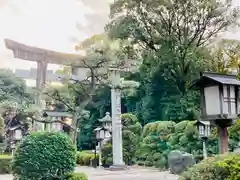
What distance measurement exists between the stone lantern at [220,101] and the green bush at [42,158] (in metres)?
2.33

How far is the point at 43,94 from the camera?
11.0m

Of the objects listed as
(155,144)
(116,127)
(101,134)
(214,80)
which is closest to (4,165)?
(101,134)

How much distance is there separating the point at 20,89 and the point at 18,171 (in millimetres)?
13483

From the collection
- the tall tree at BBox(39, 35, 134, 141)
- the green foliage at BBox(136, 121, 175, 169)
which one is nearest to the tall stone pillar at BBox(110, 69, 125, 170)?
the tall tree at BBox(39, 35, 134, 141)

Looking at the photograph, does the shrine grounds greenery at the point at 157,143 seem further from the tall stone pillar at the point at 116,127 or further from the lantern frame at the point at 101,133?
the tall stone pillar at the point at 116,127

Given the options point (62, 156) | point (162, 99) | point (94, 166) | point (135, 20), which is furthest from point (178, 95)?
point (62, 156)

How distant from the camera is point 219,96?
4078 mm

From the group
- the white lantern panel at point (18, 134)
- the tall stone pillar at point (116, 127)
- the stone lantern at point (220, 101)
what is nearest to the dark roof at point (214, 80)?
the stone lantern at point (220, 101)

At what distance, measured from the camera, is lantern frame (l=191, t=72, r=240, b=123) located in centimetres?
402

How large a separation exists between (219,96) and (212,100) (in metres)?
0.12

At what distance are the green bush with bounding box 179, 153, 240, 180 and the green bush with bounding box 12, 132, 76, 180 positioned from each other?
8.35ft

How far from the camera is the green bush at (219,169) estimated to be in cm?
307

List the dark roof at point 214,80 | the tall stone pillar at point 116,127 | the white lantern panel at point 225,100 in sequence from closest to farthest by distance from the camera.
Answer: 1. the white lantern panel at point 225,100
2. the dark roof at point 214,80
3. the tall stone pillar at point 116,127

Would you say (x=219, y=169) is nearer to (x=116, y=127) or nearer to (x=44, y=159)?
(x=44, y=159)
